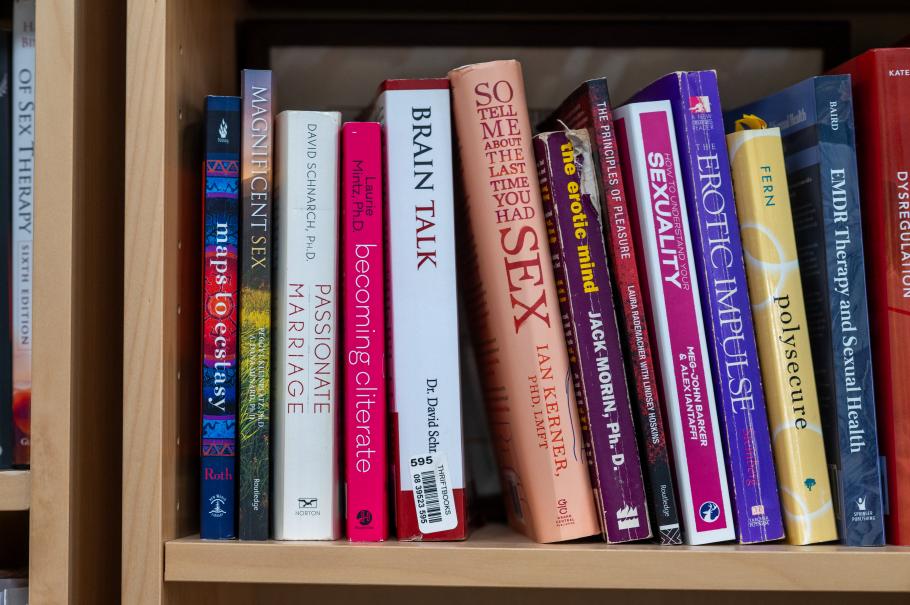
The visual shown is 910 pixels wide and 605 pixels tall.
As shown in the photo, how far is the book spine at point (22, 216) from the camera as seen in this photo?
56 centimetres

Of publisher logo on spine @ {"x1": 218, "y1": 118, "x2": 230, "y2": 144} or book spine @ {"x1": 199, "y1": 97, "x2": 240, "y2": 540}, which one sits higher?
publisher logo on spine @ {"x1": 218, "y1": 118, "x2": 230, "y2": 144}

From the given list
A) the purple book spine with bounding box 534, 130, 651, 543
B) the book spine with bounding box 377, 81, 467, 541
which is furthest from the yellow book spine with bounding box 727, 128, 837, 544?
the book spine with bounding box 377, 81, 467, 541

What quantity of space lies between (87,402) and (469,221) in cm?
30

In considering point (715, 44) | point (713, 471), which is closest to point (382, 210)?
point (713, 471)

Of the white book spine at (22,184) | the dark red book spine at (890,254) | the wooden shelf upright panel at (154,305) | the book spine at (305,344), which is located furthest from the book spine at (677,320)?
the white book spine at (22,184)

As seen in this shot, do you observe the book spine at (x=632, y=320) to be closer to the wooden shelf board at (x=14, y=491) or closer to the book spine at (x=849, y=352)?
the book spine at (x=849, y=352)

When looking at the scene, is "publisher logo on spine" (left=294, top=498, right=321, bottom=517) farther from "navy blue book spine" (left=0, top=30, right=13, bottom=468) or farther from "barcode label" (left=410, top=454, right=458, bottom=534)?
"navy blue book spine" (left=0, top=30, right=13, bottom=468)

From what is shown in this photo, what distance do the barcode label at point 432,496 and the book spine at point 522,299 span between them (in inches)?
2.3

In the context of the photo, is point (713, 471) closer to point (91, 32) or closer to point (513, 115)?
point (513, 115)

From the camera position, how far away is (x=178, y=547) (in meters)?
0.53

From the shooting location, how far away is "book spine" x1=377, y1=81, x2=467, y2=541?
55 cm

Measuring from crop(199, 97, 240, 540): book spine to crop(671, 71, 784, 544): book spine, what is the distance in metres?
0.32

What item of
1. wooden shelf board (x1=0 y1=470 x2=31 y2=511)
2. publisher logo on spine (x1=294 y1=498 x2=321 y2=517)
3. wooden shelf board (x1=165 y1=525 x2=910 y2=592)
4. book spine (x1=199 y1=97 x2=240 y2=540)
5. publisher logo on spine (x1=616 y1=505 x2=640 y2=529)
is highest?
book spine (x1=199 y1=97 x2=240 y2=540)

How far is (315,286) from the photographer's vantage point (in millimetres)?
551
